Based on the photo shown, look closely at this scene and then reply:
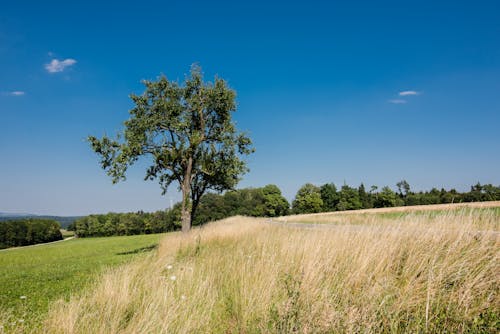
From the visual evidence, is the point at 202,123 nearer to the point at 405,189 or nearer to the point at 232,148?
the point at 232,148

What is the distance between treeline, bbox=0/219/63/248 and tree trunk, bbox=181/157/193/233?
87212 mm

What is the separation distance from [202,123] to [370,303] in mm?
16758

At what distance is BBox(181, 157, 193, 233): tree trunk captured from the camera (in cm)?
1719

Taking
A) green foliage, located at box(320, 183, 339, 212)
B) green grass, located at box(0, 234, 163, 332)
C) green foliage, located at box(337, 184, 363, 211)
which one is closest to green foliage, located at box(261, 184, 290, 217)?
green foliage, located at box(320, 183, 339, 212)

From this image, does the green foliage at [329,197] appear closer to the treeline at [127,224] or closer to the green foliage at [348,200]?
the green foliage at [348,200]

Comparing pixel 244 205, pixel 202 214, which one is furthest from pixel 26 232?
pixel 244 205

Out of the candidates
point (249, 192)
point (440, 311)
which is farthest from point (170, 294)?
point (249, 192)

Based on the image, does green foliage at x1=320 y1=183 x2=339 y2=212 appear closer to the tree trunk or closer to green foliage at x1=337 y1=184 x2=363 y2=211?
green foliage at x1=337 y1=184 x2=363 y2=211

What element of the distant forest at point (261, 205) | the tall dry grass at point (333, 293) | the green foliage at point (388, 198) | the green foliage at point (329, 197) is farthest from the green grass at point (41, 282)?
the green foliage at point (388, 198)

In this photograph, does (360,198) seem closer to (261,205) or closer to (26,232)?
(261,205)

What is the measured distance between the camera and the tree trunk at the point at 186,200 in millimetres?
17188

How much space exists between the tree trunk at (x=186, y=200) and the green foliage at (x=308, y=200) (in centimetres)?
6546

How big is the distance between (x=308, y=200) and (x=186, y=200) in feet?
216

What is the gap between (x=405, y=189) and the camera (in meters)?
94.1
